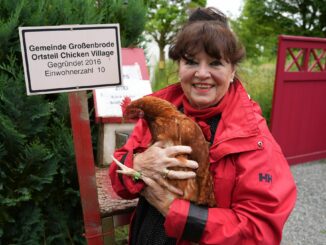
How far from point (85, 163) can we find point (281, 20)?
2028 centimetres

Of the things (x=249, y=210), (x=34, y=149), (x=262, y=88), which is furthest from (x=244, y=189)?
(x=262, y=88)

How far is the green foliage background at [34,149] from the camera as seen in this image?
2.28m

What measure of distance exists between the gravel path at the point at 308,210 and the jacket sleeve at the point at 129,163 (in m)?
2.86

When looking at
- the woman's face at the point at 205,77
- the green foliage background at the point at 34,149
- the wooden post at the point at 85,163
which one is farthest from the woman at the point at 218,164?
the green foliage background at the point at 34,149

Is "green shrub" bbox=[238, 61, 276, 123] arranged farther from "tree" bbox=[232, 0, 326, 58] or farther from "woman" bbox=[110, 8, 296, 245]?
"tree" bbox=[232, 0, 326, 58]

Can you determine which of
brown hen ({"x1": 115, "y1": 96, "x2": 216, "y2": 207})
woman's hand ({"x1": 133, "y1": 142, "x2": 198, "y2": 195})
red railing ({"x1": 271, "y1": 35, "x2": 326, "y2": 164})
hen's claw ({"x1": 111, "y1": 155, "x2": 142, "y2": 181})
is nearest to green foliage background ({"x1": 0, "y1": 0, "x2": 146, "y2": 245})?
hen's claw ({"x1": 111, "y1": 155, "x2": 142, "y2": 181})

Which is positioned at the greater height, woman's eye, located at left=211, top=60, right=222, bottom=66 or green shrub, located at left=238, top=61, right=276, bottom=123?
woman's eye, located at left=211, top=60, right=222, bottom=66

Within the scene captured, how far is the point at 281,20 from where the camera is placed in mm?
19969

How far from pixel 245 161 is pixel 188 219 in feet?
1.14

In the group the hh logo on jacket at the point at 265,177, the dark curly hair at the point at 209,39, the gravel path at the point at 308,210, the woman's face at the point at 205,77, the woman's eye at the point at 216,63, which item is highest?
the dark curly hair at the point at 209,39

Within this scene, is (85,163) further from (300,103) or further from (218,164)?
(300,103)

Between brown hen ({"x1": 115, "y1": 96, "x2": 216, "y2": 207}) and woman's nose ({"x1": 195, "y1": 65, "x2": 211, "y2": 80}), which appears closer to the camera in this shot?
brown hen ({"x1": 115, "y1": 96, "x2": 216, "y2": 207})

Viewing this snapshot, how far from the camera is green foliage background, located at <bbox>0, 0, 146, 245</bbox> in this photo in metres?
2.28

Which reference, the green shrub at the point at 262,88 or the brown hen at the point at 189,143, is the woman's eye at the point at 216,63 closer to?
the brown hen at the point at 189,143
